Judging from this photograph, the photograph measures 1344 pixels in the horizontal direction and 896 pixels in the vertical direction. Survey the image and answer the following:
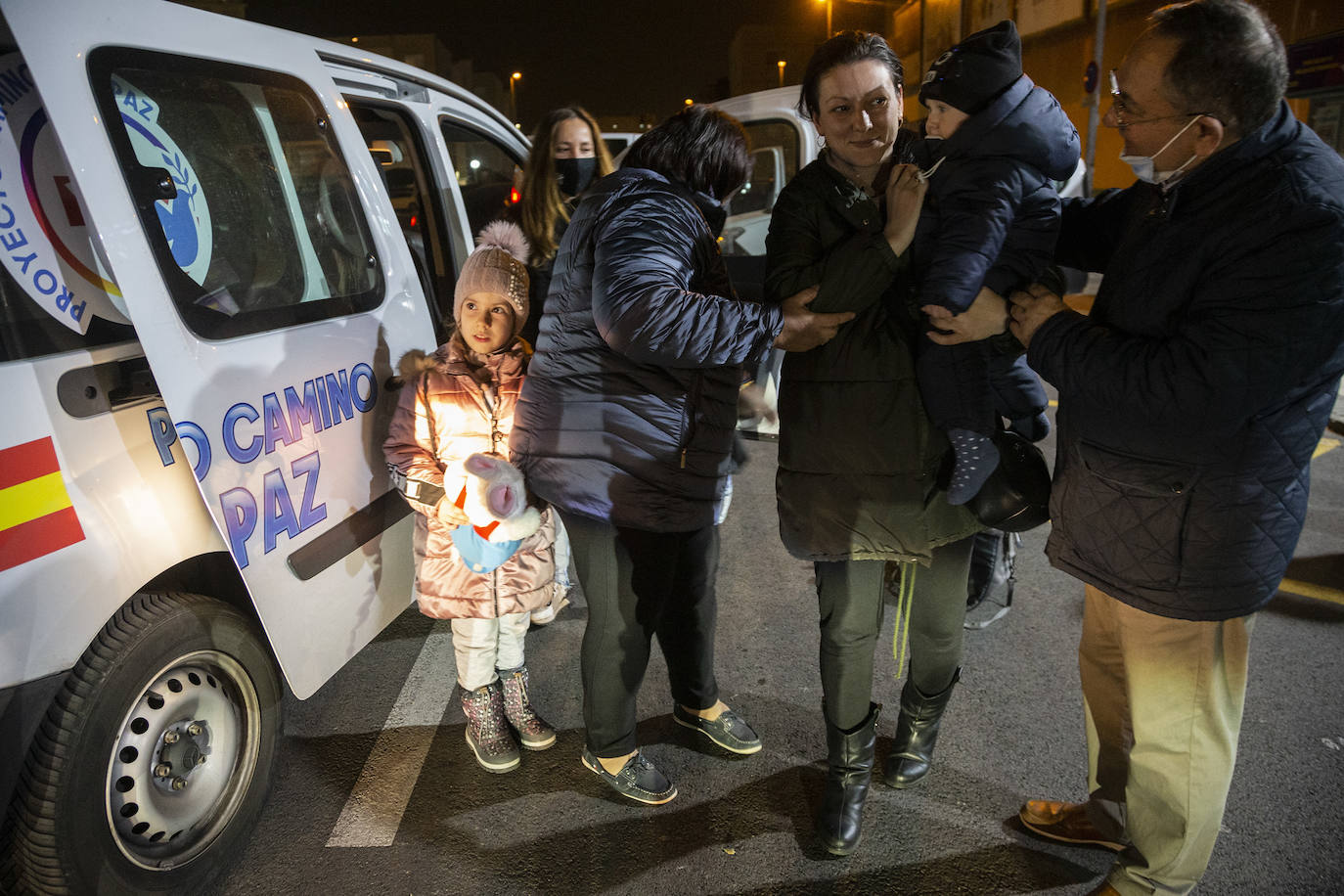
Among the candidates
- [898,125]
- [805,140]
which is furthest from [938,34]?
→ [898,125]

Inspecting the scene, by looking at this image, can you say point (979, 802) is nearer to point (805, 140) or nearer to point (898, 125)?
point (898, 125)

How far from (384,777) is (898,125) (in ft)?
7.62

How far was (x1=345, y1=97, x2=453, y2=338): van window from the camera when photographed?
307 cm

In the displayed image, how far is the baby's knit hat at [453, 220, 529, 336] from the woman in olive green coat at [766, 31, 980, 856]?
81cm

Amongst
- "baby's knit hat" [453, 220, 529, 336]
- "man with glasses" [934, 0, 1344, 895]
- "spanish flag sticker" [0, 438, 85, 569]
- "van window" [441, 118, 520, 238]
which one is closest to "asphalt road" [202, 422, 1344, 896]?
"man with glasses" [934, 0, 1344, 895]

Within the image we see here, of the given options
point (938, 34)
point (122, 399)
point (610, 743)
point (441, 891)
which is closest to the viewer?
point (122, 399)

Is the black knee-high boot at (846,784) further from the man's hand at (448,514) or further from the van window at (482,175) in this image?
the van window at (482,175)

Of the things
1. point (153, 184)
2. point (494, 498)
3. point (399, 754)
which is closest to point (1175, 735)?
point (494, 498)

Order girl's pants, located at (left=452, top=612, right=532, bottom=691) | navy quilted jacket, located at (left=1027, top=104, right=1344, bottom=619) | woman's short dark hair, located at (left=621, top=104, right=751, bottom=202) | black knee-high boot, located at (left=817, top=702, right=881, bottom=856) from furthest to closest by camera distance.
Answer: girl's pants, located at (left=452, top=612, right=532, bottom=691) → black knee-high boot, located at (left=817, top=702, right=881, bottom=856) → woman's short dark hair, located at (left=621, top=104, right=751, bottom=202) → navy quilted jacket, located at (left=1027, top=104, right=1344, bottom=619)

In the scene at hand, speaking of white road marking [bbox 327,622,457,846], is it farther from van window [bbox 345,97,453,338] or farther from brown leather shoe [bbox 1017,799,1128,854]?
brown leather shoe [bbox 1017,799,1128,854]

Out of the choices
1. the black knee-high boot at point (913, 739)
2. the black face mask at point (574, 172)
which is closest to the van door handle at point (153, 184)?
the black face mask at point (574, 172)

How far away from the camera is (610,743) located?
2234 millimetres

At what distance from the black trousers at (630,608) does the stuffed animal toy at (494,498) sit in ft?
0.41

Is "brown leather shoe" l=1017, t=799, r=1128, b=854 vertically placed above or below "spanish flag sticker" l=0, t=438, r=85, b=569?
below
